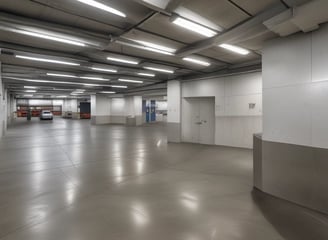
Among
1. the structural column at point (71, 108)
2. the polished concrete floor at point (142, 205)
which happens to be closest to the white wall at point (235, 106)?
the polished concrete floor at point (142, 205)

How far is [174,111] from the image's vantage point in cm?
995

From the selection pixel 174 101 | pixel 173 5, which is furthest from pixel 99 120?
pixel 173 5

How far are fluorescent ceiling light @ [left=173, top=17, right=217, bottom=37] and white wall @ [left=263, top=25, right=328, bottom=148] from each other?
1.18 meters

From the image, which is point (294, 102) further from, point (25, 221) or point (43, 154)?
point (43, 154)

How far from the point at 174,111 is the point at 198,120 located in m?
1.27

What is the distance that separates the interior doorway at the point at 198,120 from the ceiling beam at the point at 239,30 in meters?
4.53

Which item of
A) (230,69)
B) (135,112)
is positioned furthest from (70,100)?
(230,69)

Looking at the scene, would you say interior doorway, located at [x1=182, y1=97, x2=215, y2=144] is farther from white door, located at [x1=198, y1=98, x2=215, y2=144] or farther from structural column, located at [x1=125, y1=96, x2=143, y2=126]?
structural column, located at [x1=125, y1=96, x2=143, y2=126]

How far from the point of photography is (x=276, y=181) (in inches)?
145

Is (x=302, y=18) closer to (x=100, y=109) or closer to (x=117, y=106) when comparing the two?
(x=117, y=106)

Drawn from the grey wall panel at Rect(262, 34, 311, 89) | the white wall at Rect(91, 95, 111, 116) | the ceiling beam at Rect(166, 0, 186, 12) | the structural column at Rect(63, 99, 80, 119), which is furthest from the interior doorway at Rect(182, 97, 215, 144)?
the structural column at Rect(63, 99, 80, 119)

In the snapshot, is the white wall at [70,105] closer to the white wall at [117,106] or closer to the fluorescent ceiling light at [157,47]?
the white wall at [117,106]

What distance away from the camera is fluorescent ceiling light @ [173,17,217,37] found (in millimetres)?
3410

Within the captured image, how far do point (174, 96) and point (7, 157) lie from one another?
7.00 meters
